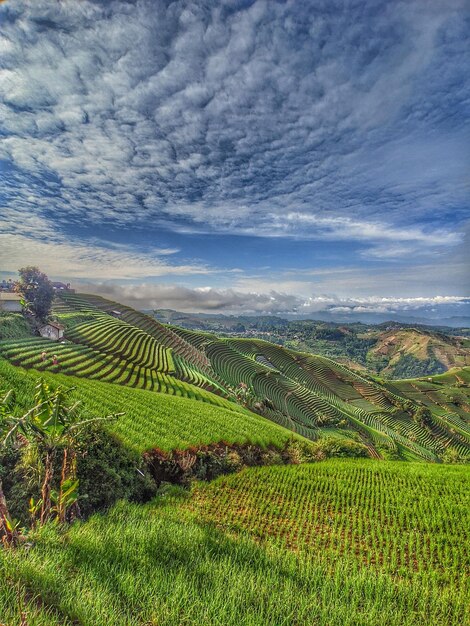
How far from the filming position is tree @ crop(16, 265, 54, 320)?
4216 cm

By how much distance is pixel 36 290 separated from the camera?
4291cm

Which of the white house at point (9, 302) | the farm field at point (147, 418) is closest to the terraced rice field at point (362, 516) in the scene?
the farm field at point (147, 418)

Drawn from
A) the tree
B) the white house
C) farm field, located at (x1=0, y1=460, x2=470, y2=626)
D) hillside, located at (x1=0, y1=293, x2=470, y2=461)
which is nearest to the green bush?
farm field, located at (x1=0, y1=460, x2=470, y2=626)

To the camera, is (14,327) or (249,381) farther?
(249,381)

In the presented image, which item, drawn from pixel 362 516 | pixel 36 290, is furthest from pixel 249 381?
pixel 362 516

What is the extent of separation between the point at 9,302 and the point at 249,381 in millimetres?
45894

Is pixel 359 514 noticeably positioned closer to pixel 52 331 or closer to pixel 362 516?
pixel 362 516

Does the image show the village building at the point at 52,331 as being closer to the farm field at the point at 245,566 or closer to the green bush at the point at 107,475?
the green bush at the point at 107,475

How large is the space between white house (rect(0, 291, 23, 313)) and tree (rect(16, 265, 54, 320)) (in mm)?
3228

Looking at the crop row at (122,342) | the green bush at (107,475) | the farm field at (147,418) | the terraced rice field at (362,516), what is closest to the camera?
the terraced rice field at (362,516)

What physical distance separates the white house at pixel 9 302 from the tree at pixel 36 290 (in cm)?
323

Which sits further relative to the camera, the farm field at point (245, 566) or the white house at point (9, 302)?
the white house at point (9, 302)

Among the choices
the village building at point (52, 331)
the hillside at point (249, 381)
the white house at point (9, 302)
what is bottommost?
the hillside at point (249, 381)

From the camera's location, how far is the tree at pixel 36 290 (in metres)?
42.2
